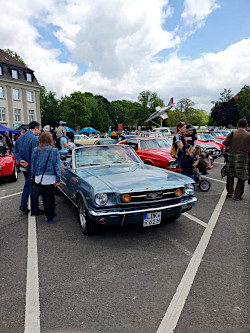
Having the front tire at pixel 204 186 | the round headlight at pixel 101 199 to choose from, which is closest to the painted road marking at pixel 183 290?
the round headlight at pixel 101 199

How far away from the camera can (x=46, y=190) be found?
4734 mm

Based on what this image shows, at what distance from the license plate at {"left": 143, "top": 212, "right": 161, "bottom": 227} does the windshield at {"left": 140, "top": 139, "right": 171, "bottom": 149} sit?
19.2ft

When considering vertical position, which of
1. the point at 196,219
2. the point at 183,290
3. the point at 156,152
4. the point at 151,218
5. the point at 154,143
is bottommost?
the point at 196,219

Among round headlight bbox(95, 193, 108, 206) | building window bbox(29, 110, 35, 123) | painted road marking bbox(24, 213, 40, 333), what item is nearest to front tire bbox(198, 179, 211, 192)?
round headlight bbox(95, 193, 108, 206)

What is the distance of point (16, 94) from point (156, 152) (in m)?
39.0

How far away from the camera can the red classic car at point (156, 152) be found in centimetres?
781

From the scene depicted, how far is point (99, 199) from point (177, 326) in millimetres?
1834

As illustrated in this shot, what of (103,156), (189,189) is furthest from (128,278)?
(103,156)

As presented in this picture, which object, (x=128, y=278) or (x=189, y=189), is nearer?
(x=128, y=278)

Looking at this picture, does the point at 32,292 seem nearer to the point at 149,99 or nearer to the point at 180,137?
the point at 180,137

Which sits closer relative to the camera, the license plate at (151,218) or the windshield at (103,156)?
the license plate at (151,218)

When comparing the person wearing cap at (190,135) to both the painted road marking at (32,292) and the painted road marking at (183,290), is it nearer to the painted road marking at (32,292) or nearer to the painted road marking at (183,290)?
the painted road marking at (183,290)

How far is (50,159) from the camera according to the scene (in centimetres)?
469

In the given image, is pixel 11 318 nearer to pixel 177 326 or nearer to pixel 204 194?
pixel 177 326
